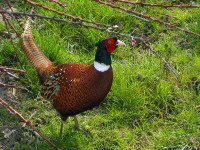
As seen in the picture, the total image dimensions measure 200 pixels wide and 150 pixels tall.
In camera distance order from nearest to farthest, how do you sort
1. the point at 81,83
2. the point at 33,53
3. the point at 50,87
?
the point at 81,83 < the point at 50,87 < the point at 33,53

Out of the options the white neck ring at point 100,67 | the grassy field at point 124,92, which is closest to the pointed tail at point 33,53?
the grassy field at point 124,92

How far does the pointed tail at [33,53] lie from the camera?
352 centimetres

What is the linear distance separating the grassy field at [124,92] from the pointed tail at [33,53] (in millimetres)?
119

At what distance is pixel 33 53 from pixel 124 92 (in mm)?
854

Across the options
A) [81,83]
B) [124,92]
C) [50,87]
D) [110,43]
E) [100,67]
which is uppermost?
[110,43]

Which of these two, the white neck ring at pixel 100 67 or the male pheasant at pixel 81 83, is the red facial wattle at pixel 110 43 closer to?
the male pheasant at pixel 81 83

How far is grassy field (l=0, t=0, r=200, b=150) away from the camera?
11.4ft

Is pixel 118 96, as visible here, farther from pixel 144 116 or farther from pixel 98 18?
pixel 98 18

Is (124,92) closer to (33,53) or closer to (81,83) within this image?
(81,83)

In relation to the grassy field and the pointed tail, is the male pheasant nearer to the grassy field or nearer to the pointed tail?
the pointed tail

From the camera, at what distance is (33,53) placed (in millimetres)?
3580

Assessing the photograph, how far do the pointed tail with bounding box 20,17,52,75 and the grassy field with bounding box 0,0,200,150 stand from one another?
0.39ft

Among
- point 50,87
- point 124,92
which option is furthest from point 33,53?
point 124,92

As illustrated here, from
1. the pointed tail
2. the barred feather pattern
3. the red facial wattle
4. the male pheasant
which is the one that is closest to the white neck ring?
the male pheasant
